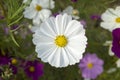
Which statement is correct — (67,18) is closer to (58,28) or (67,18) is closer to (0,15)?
(58,28)

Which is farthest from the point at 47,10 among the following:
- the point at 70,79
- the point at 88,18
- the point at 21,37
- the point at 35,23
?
the point at 88,18

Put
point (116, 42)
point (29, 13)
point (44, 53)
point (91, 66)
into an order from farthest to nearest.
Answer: point (91, 66), point (29, 13), point (116, 42), point (44, 53)

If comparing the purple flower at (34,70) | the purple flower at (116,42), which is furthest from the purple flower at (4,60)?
the purple flower at (116,42)

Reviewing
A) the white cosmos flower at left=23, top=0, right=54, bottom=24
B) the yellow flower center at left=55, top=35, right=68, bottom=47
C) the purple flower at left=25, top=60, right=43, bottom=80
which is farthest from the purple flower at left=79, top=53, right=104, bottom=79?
the yellow flower center at left=55, top=35, right=68, bottom=47

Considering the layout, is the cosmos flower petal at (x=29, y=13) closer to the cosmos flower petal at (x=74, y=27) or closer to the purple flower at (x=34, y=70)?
the purple flower at (x=34, y=70)

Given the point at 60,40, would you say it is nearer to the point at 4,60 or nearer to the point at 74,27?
the point at 74,27

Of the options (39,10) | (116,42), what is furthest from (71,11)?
(116,42)
